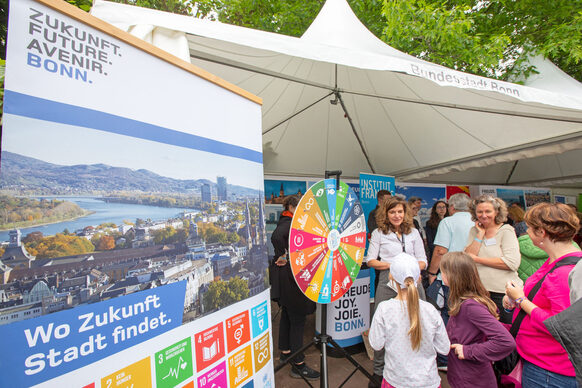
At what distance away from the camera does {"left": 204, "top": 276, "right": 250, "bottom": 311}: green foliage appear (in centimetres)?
120

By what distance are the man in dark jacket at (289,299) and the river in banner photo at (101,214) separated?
1.71 meters

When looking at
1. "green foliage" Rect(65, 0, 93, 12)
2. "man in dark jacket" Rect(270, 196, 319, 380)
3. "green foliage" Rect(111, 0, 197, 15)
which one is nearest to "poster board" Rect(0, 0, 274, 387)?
"man in dark jacket" Rect(270, 196, 319, 380)

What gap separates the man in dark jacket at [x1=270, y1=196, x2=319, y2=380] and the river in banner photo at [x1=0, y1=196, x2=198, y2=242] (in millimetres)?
1708

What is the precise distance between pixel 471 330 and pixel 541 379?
1.10 feet

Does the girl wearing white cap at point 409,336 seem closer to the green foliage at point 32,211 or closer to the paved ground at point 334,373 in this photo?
the paved ground at point 334,373

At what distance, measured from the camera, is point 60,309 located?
2.56 ft

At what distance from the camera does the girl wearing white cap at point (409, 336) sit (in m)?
1.58

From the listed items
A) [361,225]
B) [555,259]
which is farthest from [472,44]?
[555,259]

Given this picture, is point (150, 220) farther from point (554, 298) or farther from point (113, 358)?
point (554, 298)

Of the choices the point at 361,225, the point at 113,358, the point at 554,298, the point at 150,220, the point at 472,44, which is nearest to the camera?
the point at 113,358

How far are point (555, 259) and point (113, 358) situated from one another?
6.32ft

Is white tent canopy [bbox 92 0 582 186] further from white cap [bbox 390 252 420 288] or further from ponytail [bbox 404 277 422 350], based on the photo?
ponytail [bbox 404 277 422 350]

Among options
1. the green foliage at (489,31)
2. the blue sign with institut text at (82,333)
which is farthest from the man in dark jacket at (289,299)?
the green foliage at (489,31)

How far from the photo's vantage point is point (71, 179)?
82cm
